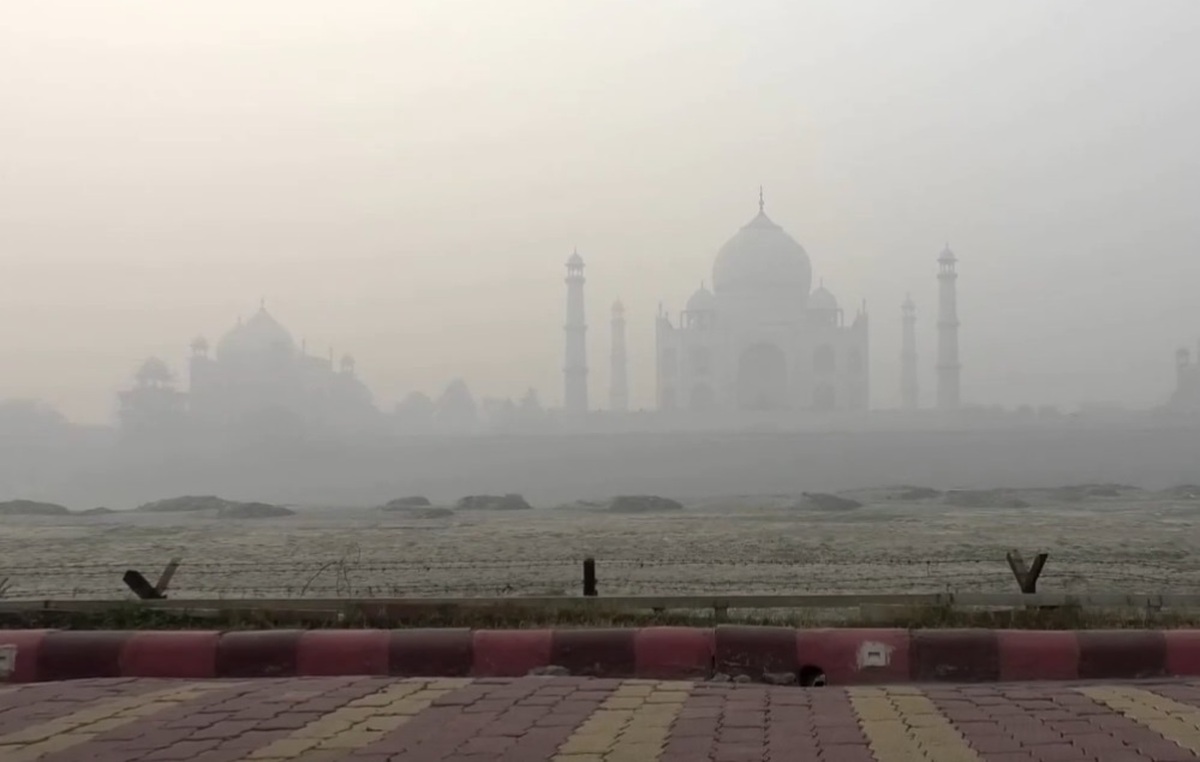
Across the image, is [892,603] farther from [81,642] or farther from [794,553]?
[794,553]

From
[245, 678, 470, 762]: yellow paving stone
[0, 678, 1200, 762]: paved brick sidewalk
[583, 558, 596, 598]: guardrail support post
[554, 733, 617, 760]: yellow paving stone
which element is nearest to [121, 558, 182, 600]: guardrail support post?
[0, 678, 1200, 762]: paved brick sidewalk

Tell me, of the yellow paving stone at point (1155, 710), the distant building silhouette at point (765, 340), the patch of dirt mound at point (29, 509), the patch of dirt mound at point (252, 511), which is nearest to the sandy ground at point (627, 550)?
the patch of dirt mound at point (252, 511)

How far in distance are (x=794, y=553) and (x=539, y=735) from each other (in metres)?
7.20

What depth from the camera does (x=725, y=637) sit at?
4.25m

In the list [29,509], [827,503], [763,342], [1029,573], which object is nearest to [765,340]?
[763,342]

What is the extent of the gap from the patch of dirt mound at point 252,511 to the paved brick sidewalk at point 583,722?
15327 mm

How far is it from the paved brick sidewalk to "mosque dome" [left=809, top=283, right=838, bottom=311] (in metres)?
44.6

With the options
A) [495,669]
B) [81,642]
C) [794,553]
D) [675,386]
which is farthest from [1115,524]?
[675,386]

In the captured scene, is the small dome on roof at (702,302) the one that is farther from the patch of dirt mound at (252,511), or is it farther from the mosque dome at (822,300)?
the patch of dirt mound at (252,511)

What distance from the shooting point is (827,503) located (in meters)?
18.7

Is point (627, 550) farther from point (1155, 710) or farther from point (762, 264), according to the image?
point (762, 264)

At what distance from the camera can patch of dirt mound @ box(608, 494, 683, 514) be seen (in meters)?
18.8

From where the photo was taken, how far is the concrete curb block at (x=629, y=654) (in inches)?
166

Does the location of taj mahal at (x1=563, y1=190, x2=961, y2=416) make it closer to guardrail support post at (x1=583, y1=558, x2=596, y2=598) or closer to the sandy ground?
the sandy ground
